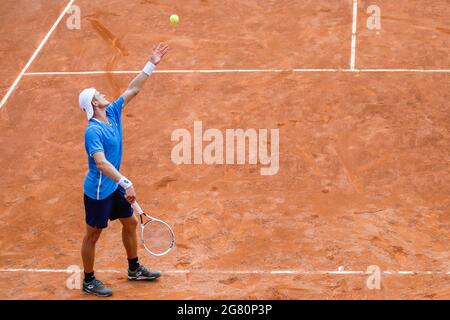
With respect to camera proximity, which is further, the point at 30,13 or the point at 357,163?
the point at 30,13

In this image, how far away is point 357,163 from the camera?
32.2 ft

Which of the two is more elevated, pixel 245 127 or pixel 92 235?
pixel 245 127

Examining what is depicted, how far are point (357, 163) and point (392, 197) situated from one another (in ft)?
2.68

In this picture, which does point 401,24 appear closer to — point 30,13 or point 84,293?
point 30,13

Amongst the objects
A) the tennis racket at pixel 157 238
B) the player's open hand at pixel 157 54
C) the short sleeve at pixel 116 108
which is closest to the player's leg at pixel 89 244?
the tennis racket at pixel 157 238

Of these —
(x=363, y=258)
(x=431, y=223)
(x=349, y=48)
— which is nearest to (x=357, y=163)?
(x=431, y=223)

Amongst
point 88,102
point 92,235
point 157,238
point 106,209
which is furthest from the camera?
point 157,238

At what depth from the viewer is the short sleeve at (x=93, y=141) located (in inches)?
268

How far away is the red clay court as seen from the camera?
7.88 m

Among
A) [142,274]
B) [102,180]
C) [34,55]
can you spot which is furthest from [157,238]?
[34,55]

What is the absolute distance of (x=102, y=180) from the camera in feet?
23.1

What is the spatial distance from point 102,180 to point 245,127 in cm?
388

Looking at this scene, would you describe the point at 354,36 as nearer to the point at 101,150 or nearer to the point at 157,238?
the point at 157,238

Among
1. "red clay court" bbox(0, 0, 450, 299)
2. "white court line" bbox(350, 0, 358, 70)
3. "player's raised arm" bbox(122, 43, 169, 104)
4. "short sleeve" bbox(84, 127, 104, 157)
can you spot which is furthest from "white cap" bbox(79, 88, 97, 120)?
"white court line" bbox(350, 0, 358, 70)
